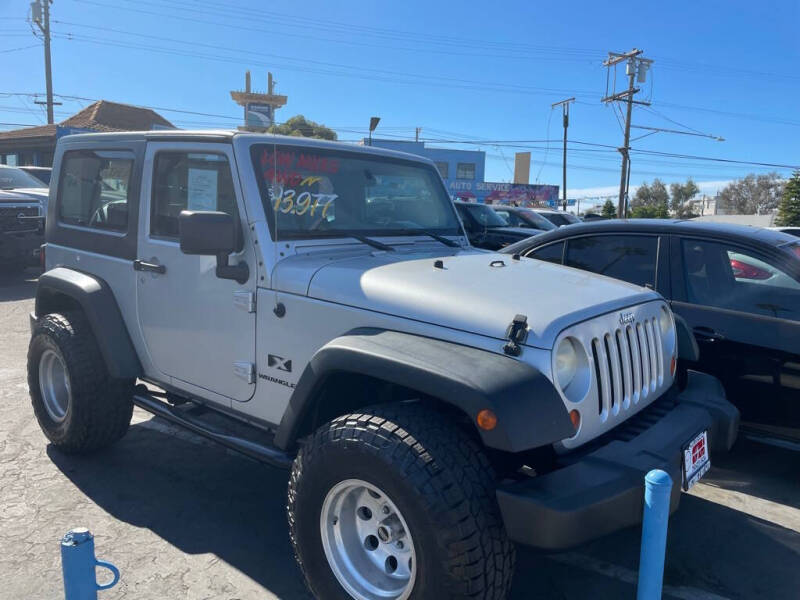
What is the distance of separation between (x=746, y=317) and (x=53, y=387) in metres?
4.37

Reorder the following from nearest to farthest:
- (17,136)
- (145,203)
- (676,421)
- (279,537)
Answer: (676,421)
(279,537)
(145,203)
(17,136)

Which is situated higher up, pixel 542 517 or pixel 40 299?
pixel 40 299

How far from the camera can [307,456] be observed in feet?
8.11

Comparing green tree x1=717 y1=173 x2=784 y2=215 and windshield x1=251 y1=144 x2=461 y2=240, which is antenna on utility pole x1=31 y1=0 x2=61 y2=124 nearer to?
windshield x1=251 y1=144 x2=461 y2=240

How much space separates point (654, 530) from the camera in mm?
2178

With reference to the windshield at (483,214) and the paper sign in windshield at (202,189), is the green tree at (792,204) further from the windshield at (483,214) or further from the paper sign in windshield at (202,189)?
the paper sign in windshield at (202,189)

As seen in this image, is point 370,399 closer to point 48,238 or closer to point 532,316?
point 532,316

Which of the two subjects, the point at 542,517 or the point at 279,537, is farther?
the point at 279,537

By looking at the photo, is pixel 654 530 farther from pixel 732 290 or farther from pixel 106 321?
pixel 106 321

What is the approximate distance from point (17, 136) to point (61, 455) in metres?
28.8

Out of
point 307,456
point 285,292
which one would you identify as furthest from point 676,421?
point 285,292

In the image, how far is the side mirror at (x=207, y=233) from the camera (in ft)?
8.91

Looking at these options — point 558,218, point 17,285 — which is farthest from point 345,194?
point 558,218

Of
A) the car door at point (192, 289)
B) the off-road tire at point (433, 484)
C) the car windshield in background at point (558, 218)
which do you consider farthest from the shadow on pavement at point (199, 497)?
the car windshield in background at point (558, 218)
